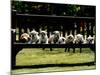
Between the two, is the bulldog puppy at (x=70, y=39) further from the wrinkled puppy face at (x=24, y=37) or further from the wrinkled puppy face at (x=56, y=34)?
the wrinkled puppy face at (x=24, y=37)

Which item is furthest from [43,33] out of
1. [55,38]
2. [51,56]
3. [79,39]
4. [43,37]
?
[79,39]

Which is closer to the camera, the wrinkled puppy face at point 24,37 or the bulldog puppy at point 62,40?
the wrinkled puppy face at point 24,37

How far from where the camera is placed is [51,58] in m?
2.46

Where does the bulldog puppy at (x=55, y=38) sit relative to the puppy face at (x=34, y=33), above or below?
below

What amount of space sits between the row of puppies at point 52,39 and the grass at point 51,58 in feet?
0.27

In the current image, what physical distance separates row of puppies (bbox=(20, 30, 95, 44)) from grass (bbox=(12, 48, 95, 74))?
0.27ft

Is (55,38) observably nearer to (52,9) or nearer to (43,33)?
(43,33)

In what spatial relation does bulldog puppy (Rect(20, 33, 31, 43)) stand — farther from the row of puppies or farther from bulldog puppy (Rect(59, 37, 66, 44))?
bulldog puppy (Rect(59, 37, 66, 44))

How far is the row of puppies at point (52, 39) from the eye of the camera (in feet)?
7.79

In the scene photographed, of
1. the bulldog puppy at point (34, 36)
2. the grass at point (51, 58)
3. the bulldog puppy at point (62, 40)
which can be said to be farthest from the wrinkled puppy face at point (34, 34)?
the bulldog puppy at point (62, 40)

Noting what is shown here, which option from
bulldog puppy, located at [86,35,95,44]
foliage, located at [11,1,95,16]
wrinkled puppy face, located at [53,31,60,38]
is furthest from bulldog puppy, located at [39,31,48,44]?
bulldog puppy, located at [86,35,95,44]

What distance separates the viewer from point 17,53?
234 cm
